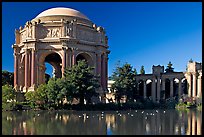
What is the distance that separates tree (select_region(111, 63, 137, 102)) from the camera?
40.5 metres

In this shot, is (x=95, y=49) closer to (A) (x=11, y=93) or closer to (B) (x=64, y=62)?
(B) (x=64, y=62)

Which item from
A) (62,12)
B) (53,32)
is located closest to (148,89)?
(62,12)

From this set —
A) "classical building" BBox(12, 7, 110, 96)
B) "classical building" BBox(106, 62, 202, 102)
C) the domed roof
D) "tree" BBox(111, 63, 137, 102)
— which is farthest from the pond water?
the domed roof

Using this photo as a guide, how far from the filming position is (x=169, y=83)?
176 ft

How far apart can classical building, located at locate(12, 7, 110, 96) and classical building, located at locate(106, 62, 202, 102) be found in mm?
7311

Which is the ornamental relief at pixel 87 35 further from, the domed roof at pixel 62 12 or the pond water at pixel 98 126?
the pond water at pixel 98 126

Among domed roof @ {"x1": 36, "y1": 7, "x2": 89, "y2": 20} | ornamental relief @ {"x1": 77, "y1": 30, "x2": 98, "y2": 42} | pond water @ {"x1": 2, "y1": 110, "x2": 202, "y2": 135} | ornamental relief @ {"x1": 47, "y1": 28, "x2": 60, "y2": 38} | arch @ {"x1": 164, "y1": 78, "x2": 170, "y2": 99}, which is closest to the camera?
pond water @ {"x1": 2, "y1": 110, "x2": 202, "y2": 135}

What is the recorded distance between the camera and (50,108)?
3338 centimetres

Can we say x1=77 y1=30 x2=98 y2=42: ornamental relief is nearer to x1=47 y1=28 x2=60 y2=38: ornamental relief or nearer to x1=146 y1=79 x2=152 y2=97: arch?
x1=47 y1=28 x2=60 y2=38: ornamental relief

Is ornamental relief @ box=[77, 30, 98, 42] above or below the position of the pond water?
above

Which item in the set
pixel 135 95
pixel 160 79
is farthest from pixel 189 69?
pixel 135 95

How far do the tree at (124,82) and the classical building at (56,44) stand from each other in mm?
4003

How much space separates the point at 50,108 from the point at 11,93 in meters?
4.80

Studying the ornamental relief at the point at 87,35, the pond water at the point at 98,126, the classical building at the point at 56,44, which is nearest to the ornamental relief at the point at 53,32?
the classical building at the point at 56,44
